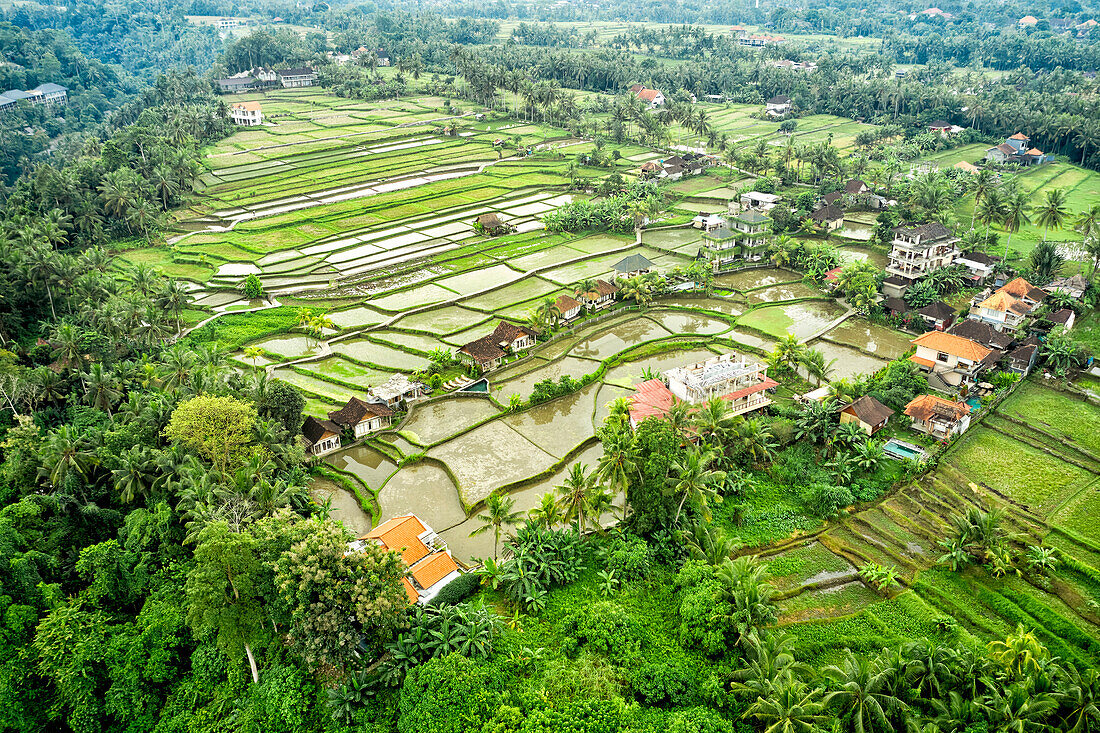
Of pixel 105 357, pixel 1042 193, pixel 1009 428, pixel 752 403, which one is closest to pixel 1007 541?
pixel 1009 428

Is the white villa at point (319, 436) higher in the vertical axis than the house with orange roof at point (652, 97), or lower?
lower

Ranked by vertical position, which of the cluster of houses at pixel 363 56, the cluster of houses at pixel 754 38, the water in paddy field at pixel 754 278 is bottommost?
the water in paddy field at pixel 754 278

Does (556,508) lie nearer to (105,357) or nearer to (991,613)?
(991,613)

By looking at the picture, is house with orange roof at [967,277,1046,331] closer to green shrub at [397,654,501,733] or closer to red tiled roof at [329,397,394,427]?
red tiled roof at [329,397,394,427]

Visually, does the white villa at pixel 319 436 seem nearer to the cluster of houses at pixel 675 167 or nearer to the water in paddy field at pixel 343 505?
the water in paddy field at pixel 343 505

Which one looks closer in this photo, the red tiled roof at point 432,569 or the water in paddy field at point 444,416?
the red tiled roof at point 432,569

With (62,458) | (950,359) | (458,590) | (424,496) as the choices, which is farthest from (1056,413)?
(62,458)

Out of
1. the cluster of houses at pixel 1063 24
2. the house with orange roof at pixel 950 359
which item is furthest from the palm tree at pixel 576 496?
the cluster of houses at pixel 1063 24
